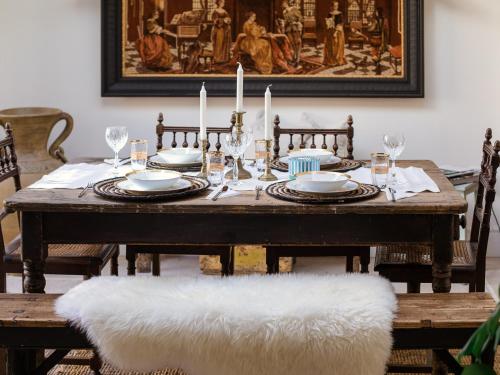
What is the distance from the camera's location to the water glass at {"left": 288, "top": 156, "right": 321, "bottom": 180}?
10.9ft

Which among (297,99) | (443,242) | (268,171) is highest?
(297,99)

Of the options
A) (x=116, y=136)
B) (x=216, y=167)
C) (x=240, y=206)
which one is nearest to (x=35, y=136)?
(x=116, y=136)

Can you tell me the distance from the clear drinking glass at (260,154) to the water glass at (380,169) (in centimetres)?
46

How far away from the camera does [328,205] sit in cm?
282

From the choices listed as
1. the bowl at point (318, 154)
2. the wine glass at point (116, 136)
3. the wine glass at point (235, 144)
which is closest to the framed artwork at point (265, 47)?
the bowl at point (318, 154)

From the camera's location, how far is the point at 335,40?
489cm

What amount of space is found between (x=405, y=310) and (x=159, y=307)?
2.52 ft

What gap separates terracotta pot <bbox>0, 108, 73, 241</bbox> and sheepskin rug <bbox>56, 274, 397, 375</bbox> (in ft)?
7.53

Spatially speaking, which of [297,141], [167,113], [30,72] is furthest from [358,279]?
[30,72]

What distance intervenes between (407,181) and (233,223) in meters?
0.78

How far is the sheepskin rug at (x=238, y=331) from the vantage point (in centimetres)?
224

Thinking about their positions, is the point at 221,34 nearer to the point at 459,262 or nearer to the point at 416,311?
the point at 459,262

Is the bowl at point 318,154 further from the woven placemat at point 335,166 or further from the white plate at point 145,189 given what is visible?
the white plate at point 145,189

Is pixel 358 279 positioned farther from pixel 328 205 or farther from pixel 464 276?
pixel 464 276
